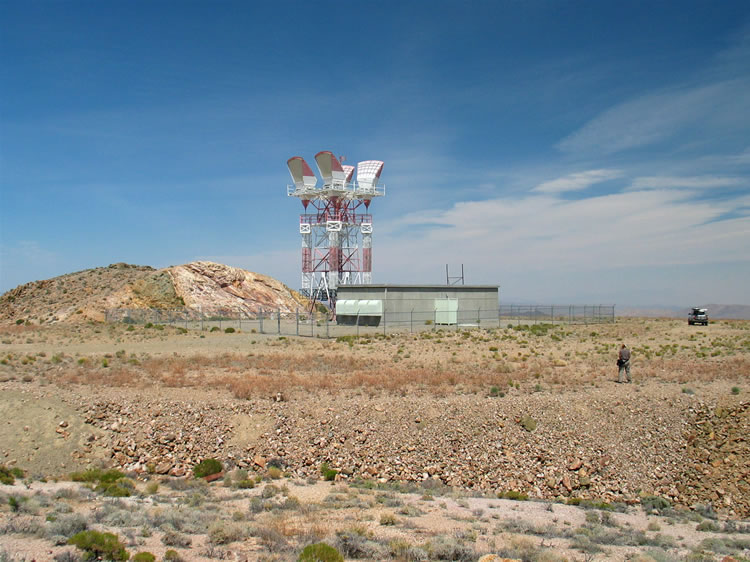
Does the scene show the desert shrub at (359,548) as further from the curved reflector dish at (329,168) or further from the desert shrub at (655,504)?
the curved reflector dish at (329,168)

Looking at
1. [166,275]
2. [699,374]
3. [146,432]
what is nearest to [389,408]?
[146,432]

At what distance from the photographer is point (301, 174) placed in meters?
55.3

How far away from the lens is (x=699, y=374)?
882 inches

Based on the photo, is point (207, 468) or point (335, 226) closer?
point (207, 468)

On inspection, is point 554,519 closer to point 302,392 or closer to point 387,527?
point 387,527

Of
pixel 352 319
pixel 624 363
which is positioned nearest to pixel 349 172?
pixel 352 319

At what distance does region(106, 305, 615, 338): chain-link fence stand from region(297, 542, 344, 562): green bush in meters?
27.6

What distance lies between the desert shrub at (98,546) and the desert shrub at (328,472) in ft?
24.0

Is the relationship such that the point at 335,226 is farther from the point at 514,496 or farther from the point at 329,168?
the point at 514,496

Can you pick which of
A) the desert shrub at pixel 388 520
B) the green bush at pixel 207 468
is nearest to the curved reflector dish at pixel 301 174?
the green bush at pixel 207 468

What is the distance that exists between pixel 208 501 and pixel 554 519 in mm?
6940

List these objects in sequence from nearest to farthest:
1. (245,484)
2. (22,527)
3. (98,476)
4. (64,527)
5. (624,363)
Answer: (22,527), (64,527), (245,484), (98,476), (624,363)

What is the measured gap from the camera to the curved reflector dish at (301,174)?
54.9m

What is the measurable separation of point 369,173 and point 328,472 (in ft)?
147
